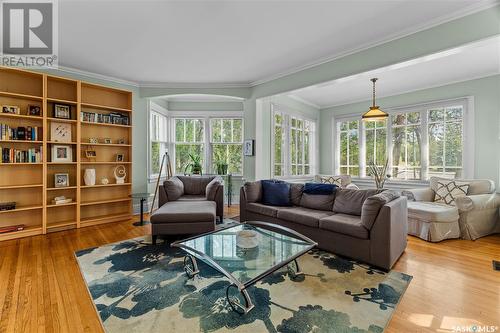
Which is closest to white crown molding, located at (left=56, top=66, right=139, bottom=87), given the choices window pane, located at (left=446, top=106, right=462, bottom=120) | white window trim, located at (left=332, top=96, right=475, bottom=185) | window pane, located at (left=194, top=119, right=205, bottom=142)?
window pane, located at (left=194, top=119, right=205, bottom=142)

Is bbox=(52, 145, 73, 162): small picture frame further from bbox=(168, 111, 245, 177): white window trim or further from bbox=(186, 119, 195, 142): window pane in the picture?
bbox=(186, 119, 195, 142): window pane

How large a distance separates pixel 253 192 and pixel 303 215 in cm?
108

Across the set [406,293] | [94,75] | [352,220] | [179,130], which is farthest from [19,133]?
[406,293]

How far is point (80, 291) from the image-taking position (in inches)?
81.7

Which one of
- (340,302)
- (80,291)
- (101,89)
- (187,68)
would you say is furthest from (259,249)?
(101,89)

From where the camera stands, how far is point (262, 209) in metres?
3.70

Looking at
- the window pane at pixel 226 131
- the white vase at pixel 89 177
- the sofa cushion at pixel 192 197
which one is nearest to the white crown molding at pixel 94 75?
the white vase at pixel 89 177

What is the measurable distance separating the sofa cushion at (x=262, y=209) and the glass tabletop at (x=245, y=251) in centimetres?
90

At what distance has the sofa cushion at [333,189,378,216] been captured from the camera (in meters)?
3.13

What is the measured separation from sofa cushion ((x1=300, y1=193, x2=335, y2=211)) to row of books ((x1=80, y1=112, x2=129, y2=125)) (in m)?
3.65

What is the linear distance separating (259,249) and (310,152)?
471 centimetres

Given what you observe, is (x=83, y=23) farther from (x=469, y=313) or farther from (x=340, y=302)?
(x=469, y=313)

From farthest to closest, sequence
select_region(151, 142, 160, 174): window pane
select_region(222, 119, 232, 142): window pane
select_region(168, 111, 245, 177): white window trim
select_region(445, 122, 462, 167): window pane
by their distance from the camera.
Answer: select_region(222, 119, 232, 142): window pane, select_region(168, 111, 245, 177): white window trim, select_region(151, 142, 160, 174): window pane, select_region(445, 122, 462, 167): window pane

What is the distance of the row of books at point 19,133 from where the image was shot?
3285 mm
